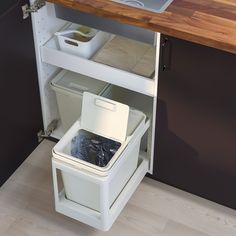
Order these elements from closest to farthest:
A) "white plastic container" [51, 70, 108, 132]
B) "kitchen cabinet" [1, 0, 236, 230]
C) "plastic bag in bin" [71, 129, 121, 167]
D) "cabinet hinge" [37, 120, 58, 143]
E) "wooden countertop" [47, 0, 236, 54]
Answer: "wooden countertop" [47, 0, 236, 54]
"kitchen cabinet" [1, 0, 236, 230]
"plastic bag in bin" [71, 129, 121, 167]
"white plastic container" [51, 70, 108, 132]
"cabinet hinge" [37, 120, 58, 143]

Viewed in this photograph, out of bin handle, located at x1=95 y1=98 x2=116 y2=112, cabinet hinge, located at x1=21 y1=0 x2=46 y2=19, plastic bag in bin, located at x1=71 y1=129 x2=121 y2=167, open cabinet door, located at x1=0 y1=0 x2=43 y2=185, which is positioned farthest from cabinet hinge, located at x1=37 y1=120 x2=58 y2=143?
cabinet hinge, located at x1=21 y1=0 x2=46 y2=19

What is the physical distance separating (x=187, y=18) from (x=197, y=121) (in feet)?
1.36

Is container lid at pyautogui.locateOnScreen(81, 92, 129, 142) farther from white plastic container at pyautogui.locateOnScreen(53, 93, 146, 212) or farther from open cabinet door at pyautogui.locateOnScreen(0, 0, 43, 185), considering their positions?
open cabinet door at pyautogui.locateOnScreen(0, 0, 43, 185)

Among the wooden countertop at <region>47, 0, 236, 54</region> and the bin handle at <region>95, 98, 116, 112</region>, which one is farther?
the bin handle at <region>95, 98, 116, 112</region>

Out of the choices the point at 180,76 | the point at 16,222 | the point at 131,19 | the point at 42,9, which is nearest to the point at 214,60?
the point at 180,76

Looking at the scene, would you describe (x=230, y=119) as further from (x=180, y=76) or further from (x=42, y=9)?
(x=42, y=9)

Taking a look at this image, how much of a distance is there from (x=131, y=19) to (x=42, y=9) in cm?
48

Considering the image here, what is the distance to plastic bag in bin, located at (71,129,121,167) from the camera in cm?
229

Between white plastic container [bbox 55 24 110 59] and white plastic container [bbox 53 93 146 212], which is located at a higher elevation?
white plastic container [bbox 55 24 110 59]

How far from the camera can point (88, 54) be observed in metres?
2.35

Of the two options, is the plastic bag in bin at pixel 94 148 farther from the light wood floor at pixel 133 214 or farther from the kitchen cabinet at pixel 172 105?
A: the light wood floor at pixel 133 214

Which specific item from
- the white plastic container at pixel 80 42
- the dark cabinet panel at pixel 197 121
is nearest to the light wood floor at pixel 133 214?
the dark cabinet panel at pixel 197 121

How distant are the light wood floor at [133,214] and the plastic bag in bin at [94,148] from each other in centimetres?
28

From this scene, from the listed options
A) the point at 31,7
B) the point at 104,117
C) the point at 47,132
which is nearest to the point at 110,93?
the point at 104,117
